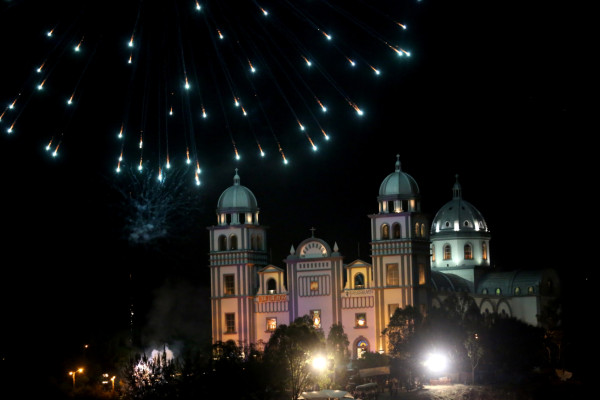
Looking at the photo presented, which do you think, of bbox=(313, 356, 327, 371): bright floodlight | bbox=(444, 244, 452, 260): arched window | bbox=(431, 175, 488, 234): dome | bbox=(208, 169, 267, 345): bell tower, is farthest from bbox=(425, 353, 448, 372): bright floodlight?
bbox=(431, 175, 488, 234): dome

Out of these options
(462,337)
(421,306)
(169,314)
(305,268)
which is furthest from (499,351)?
(169,314)

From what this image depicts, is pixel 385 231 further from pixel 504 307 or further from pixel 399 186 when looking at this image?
pixel 504 307

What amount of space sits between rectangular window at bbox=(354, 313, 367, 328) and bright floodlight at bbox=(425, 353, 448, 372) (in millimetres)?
11123

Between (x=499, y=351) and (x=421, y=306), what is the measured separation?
9.51 meters

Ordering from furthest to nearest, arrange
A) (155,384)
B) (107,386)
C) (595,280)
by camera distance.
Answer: (595,280)
(107,386)
(155,384)

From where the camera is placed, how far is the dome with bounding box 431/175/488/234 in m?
109

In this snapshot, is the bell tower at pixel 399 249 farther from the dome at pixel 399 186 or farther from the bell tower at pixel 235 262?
the bell tower at pixel 235 262

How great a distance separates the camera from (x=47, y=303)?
74062 mm

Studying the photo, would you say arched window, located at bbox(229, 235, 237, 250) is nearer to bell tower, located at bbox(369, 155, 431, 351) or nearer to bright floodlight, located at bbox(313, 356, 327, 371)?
bell tower, located at bbox(369, 155, 431, 351)

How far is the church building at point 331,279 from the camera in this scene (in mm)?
91250

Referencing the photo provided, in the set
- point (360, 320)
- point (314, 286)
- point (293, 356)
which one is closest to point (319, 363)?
point (293, 356)

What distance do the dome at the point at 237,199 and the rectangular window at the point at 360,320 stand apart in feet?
38.5

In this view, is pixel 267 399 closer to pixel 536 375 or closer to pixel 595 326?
pixel 536 375

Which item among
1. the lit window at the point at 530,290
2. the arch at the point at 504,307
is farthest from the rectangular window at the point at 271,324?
the lit window at the point at 530,290
